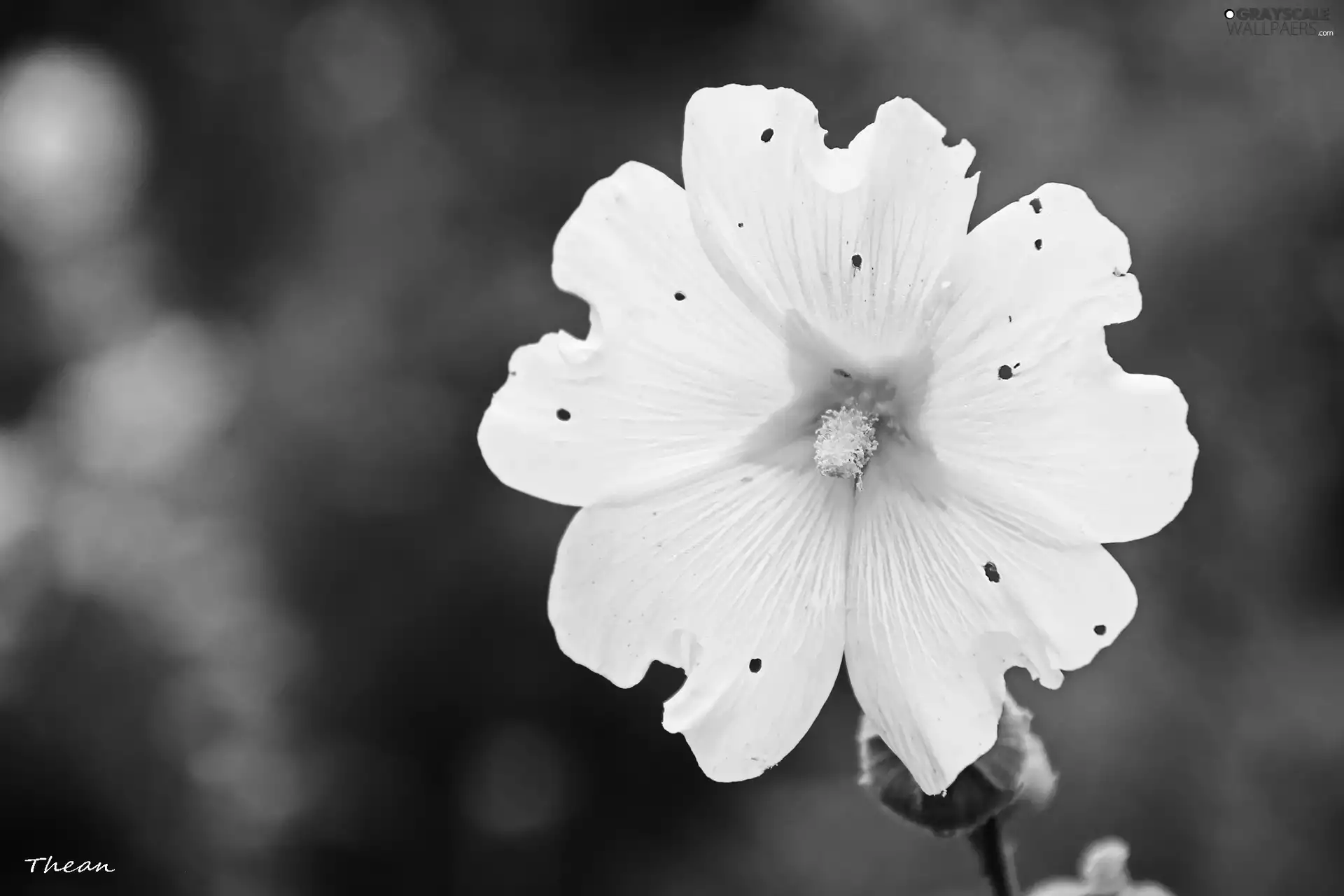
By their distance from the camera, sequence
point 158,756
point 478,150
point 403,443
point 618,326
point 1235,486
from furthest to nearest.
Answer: point 478,150 → point 403,443 → point 158,756 → point 1235,486 → point 618,326

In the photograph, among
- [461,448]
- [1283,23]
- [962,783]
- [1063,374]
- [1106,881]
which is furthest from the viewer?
[461,448]

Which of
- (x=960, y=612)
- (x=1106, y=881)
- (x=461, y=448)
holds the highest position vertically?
(x=461, y=448)

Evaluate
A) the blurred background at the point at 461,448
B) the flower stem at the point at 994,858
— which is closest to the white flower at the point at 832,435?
the flower stem at the point at 994,858

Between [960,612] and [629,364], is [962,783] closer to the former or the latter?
[960,612]

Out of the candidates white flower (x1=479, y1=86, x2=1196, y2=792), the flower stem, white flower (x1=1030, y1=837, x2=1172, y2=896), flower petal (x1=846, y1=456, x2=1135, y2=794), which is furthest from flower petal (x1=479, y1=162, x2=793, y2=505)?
white flower (x1=1030, y1=837, x2=1172, y2=896)

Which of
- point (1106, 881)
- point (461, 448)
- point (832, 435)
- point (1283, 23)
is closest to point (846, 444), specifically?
point (832, 435)

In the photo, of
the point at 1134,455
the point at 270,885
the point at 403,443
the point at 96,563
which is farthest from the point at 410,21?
the point at 1134,455

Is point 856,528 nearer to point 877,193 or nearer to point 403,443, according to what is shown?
point 877,193
